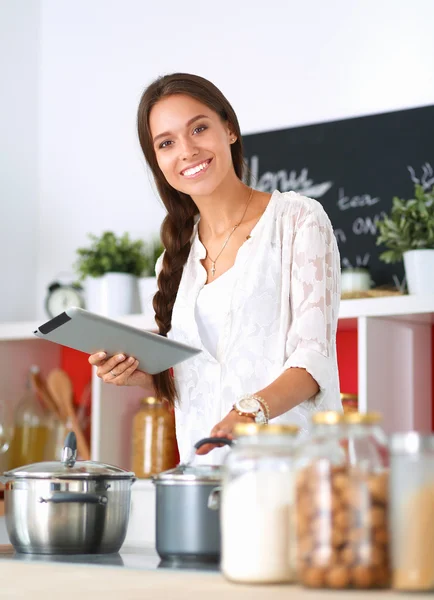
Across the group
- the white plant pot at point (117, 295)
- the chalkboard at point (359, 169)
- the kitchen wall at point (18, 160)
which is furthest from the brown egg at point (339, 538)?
the kitchen wall at point (18, 160)

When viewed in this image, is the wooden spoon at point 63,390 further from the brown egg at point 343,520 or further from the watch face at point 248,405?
the brown egg at point 343,520

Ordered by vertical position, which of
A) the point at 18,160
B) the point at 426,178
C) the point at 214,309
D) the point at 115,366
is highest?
the point at 18,160

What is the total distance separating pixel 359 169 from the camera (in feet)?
10.2

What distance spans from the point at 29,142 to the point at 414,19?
5.38 feet

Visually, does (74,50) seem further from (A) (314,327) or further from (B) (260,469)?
(B) (260,469)

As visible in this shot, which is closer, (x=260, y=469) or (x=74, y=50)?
(x=260, y=469)

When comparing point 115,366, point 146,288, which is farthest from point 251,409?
point 146,288

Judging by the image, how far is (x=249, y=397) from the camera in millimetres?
1469

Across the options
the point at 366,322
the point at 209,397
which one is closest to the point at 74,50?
the point at 366,322

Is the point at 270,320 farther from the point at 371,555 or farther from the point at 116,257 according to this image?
the point at 116,257

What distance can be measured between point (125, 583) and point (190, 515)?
0.15 meters

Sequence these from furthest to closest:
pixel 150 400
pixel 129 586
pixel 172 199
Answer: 1. pixel 150 400
2. pixel 172 199
3. pixel 129 586

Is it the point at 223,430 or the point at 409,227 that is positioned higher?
the point at 409,227

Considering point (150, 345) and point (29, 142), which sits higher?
point (29, 142)
